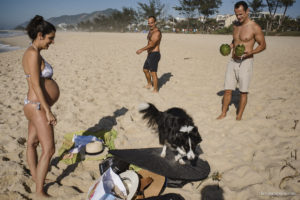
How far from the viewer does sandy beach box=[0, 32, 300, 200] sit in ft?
9.27

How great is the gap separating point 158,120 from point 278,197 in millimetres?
2112

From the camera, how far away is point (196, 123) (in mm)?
4723

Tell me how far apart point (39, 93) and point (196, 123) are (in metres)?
3.60

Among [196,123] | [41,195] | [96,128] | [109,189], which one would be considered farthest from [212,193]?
[96,128]

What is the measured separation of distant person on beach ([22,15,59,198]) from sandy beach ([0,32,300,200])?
0.63 metres

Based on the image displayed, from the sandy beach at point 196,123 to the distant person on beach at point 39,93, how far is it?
628mm

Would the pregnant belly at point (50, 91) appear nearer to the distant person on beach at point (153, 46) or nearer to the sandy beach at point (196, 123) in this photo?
the sandy beach at point (196, 123)

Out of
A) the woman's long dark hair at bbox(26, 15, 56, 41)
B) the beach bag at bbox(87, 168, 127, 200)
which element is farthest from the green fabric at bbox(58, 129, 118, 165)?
the woman's long dark hair at bbox(26, 15, 56, 41)

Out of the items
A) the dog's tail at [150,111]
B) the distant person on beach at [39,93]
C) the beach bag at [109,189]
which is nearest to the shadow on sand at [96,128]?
the distant person on beach at [39,93]

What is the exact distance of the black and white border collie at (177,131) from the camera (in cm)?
288

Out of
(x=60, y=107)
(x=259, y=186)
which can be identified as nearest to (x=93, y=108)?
(x=60, y=107)

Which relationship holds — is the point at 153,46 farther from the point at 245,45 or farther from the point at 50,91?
the point at 50,91

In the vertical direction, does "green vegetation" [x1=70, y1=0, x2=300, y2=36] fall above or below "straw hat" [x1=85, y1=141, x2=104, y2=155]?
above

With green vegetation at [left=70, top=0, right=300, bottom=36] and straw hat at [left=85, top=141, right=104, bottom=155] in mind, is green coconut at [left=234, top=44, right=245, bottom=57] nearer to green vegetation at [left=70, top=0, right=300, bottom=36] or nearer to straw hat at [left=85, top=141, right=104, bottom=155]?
straw hat at [left=85, top=141, right=104, bottom=155]
